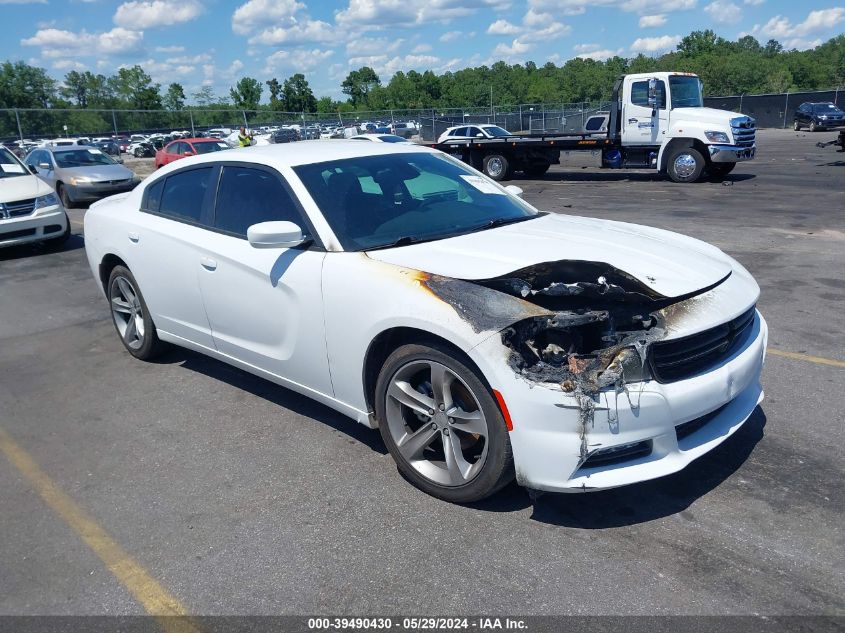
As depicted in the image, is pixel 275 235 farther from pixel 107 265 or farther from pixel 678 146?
pixel 678 146

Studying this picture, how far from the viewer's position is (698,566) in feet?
9.35

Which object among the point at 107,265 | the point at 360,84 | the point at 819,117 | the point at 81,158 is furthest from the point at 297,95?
the point at 107,265

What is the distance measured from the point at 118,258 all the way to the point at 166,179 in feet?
2.80

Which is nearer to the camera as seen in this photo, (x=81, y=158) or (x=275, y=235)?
(x=275, y=235)

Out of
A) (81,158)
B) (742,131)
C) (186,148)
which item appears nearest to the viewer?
(742,131)

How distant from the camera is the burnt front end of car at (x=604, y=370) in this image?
9.48 feet

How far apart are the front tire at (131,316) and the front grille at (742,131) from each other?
53.1ft

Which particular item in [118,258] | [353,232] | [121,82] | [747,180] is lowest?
[747,180]

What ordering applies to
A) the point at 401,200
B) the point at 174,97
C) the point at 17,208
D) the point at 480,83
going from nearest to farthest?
1. the point at 401,200
2. the point at 17,208
3. the point at 174,97
4. the point at 480,83

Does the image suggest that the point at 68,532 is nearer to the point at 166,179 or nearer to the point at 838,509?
the point at 166,179

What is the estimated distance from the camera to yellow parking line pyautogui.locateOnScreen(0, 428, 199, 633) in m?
2.77

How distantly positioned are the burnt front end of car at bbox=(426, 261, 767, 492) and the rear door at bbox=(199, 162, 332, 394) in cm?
88

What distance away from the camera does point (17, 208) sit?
10.8 m

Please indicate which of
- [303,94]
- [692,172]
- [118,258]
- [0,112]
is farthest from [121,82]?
[118,258]
